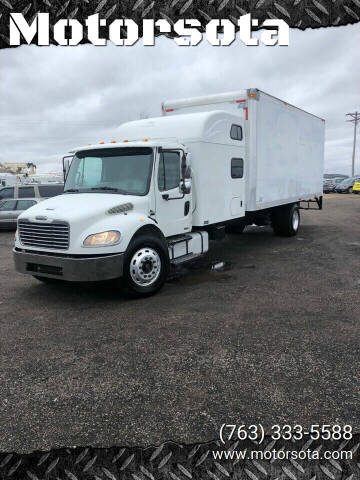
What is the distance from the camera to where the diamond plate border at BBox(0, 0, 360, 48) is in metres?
1.36

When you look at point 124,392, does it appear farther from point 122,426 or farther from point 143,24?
point 143,24

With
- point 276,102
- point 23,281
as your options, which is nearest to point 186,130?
point 276,102

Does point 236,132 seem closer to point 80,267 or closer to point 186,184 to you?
point 186,184

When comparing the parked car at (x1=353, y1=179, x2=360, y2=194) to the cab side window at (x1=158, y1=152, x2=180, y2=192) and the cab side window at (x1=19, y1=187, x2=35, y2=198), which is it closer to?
the cab side window at (x1=19, y1=187, x2=35, y2=198)

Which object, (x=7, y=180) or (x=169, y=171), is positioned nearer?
(x=169, y=171)

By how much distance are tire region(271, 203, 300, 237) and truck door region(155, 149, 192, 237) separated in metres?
5.04

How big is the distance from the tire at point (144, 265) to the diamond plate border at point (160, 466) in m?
4.49

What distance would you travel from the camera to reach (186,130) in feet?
24.0

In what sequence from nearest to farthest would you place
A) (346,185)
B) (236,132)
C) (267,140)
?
(236,132), (267,140), (346,185)

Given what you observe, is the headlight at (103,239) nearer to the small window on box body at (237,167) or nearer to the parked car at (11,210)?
the small window on box body at (237,167)

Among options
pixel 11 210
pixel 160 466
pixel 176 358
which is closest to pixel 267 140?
pixel 176 358

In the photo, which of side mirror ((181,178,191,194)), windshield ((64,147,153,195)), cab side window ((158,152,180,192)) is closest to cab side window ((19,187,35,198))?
windshield ((64,147,153,195))

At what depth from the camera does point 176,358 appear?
397cm

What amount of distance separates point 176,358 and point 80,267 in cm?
227
